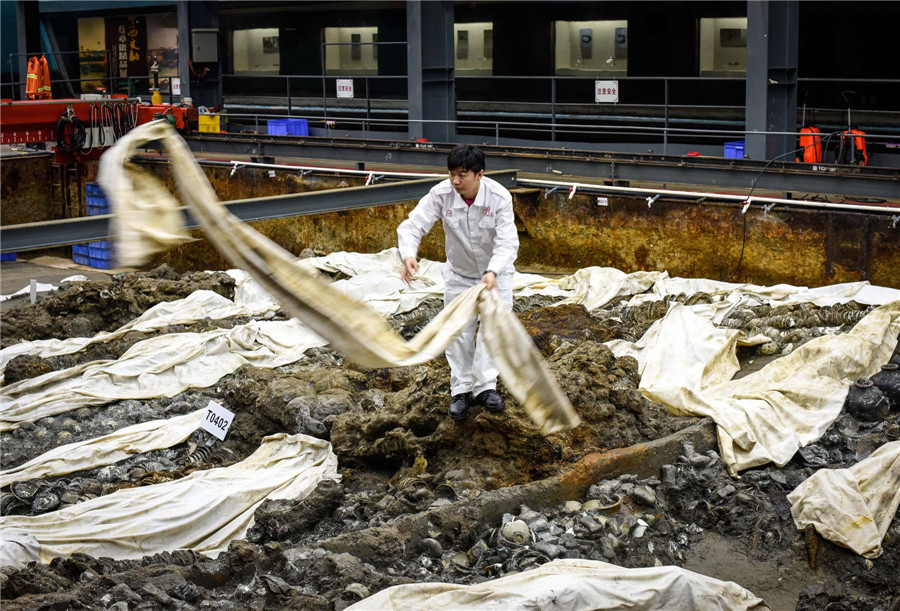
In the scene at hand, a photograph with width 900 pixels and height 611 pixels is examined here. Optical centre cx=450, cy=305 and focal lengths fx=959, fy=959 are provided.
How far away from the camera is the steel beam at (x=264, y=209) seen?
273 inches

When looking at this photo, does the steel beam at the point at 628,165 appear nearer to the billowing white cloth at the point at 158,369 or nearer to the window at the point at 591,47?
the billowing white cloth at the point at 158,369

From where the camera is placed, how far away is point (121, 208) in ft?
14.1

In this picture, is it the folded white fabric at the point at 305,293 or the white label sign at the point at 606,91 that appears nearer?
the folded white fabric at the point at 305,293

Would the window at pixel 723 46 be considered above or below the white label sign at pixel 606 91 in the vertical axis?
above

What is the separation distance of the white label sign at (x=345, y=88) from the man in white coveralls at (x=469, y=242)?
13.5m

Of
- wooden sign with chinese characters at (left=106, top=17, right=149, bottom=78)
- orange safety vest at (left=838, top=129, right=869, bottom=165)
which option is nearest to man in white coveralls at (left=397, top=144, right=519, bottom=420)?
orange safety vest at (left=838, top=129, right=869, bottom=165)

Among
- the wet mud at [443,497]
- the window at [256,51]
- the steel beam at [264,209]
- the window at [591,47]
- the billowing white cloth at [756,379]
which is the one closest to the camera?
the wet mud at [443,497]

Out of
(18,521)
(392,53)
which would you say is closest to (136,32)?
(392,53)

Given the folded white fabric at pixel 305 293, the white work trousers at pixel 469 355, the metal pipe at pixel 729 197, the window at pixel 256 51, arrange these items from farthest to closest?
1. the window at pixel 256 51
2. the metal pipe at pixel 729 197
3. the white work trousers at pixel 469 355
4. the folded white fabric at pixel 305 293

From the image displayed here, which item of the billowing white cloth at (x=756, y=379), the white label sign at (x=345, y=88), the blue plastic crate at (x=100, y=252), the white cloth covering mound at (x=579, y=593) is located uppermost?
the white label sign at (x=345, y=88)

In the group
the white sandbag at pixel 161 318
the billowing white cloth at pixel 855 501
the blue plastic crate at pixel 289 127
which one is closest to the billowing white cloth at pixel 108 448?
the white sandbag at pixel 161 318

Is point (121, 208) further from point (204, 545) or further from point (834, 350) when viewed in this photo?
point (834, 350)

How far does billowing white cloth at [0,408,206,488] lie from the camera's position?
644cm

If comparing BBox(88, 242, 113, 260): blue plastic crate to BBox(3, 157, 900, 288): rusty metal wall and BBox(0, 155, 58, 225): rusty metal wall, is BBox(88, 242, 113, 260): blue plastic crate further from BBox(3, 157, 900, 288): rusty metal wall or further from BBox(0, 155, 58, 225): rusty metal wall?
BBox(0, 155, 58, 225): rusty metal wall
